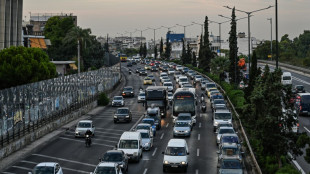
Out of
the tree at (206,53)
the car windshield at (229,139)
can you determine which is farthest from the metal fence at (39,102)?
the tree at (206,53)

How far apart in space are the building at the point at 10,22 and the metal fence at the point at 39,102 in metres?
29.6

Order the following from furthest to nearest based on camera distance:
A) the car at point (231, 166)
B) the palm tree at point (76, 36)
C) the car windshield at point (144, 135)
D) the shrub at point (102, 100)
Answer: the palm tree at point (76, 36) → the shrub at point (102, 100) → the car windshield at point (144, 135) → the car at point (231, 166)

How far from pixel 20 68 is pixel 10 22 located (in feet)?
118

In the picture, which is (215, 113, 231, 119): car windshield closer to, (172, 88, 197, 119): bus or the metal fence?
(172, 88, 197, 119): bus

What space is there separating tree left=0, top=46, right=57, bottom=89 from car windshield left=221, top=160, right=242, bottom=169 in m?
40.9

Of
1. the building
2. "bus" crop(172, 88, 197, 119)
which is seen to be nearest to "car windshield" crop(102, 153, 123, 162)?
"bus" crop(172, 88, 197, 119)

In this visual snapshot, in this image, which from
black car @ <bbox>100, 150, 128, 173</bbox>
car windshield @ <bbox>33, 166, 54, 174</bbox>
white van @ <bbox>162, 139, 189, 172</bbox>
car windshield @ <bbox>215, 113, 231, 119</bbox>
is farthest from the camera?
car windshield @ <bbox>215, 113, 231, 119</bbox>

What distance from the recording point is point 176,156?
31.4m

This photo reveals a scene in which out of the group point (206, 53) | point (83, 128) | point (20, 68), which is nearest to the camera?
point (83, 128)

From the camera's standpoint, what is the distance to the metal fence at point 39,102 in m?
37.2

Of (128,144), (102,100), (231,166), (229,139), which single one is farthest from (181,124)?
(102,100)

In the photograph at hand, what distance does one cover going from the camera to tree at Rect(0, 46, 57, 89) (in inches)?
2502

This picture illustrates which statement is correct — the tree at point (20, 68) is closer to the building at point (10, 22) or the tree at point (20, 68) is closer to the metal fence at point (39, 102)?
the metal fence at point (39, 102)

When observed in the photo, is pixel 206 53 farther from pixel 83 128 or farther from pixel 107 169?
pixel 107 169
